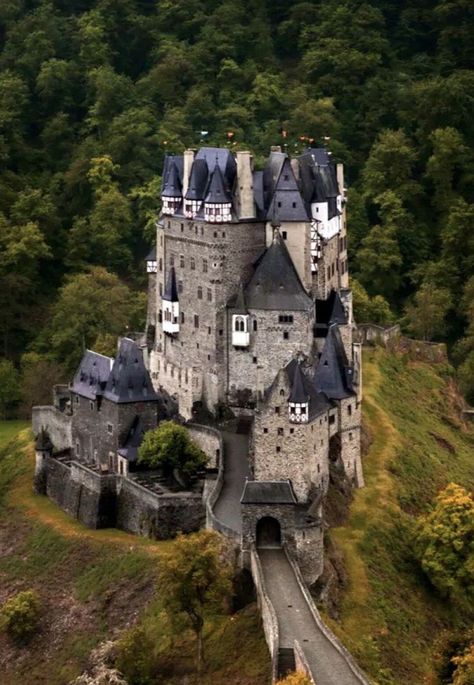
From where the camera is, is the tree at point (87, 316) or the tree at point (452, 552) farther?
the tree at point (87, 316)

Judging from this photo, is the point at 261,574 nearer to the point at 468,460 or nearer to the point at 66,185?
the point at 468,460

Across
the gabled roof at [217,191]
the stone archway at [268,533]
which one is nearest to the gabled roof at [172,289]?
the gabled roof at [217,191]

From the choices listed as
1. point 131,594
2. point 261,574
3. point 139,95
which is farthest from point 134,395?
point 139,95

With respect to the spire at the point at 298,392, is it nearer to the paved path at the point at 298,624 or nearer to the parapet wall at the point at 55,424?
the paved path at the point at 298,624

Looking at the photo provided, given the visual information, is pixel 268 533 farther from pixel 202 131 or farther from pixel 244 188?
pixel 202 131

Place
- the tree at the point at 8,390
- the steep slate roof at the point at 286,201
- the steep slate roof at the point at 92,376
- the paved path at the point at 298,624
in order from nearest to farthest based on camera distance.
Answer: the paved path at the point at 298,624
the steep slate roof at the point at 92,376
the steep slate roof at the point at 286,201
the tree at the point at 8,390

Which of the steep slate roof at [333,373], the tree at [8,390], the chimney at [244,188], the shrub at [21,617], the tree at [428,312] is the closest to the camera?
the shrub at [21,617]

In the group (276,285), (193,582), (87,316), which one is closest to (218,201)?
(276,285)
